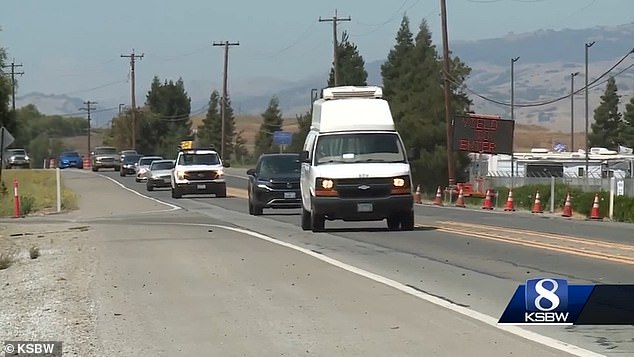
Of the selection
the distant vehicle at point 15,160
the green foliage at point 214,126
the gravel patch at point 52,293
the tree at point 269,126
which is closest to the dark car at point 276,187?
the gravel patch at point 52,293

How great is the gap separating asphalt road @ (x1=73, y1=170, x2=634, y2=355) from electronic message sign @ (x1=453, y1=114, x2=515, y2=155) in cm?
2212

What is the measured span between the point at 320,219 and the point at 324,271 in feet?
23.8

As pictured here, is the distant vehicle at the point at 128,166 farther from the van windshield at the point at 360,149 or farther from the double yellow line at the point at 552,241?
the van windshield at the point at 360,149

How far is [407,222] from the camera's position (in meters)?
23.7

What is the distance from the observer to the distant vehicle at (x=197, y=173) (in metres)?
44.5

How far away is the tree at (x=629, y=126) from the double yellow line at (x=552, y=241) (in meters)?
87.2

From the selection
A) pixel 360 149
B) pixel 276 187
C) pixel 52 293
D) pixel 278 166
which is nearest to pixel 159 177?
pixel 278 166

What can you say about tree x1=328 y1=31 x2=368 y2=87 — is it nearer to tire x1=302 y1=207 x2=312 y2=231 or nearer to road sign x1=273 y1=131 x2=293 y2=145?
road sign x1=273 y1=131 x2=293 y2=145

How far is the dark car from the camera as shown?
31312mm

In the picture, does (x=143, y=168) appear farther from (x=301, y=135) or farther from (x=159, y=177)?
(x=301, y=135)

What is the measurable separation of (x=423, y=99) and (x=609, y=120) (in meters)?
52.3

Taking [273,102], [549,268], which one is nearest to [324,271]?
[549,268]

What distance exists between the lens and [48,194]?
168 feet

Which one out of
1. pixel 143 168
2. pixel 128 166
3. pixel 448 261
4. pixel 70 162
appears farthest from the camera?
pixel 70 162
